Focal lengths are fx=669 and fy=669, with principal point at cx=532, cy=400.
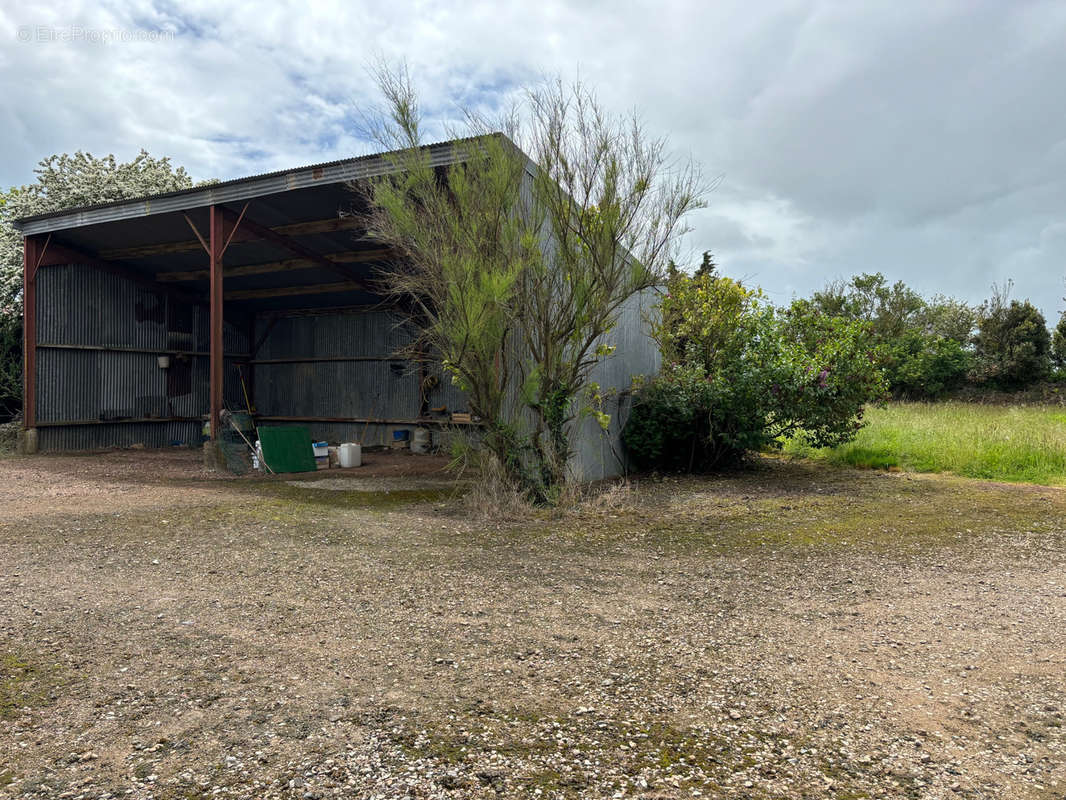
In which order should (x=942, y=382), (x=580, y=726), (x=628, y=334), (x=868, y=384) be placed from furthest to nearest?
(x=942, y=382) < (x=628, y=334) < (x=868, y=384) < (x=580, y=726)

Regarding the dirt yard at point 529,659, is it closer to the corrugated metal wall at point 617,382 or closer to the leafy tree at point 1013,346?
the corrugated metal wall at point 617,382

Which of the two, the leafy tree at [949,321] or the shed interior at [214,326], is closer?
the shed interior at [214,326]

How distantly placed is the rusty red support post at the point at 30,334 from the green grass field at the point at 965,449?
43.8 feet

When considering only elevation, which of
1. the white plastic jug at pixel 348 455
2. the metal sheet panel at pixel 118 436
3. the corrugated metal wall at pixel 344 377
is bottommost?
the white plastic jug at pixel 348 455

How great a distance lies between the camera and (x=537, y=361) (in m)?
7.01

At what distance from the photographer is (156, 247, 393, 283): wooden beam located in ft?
41.1

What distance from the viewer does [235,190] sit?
990 centimetres

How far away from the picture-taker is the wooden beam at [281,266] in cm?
1252

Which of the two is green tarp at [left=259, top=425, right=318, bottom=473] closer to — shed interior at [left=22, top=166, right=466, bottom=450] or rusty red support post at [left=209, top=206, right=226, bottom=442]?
rusty red support post at [left=209, top=206, right=226, bottom=442]

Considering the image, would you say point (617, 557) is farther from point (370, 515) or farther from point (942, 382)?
point (942, 382)

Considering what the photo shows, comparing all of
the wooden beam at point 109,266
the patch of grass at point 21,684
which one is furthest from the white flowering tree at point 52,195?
the patch of grass at point 21,684

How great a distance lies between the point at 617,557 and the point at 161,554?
133 inches

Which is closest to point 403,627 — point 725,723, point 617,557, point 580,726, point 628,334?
point 580,726

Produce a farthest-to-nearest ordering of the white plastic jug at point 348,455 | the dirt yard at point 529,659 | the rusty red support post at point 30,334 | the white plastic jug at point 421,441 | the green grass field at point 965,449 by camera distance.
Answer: the white plastic jug at point 421,441
the rusty red support post at point 30,334
the white plastic jug at point 348,455
the green grass field at point 965,449
the dirt yard at point 529,659
